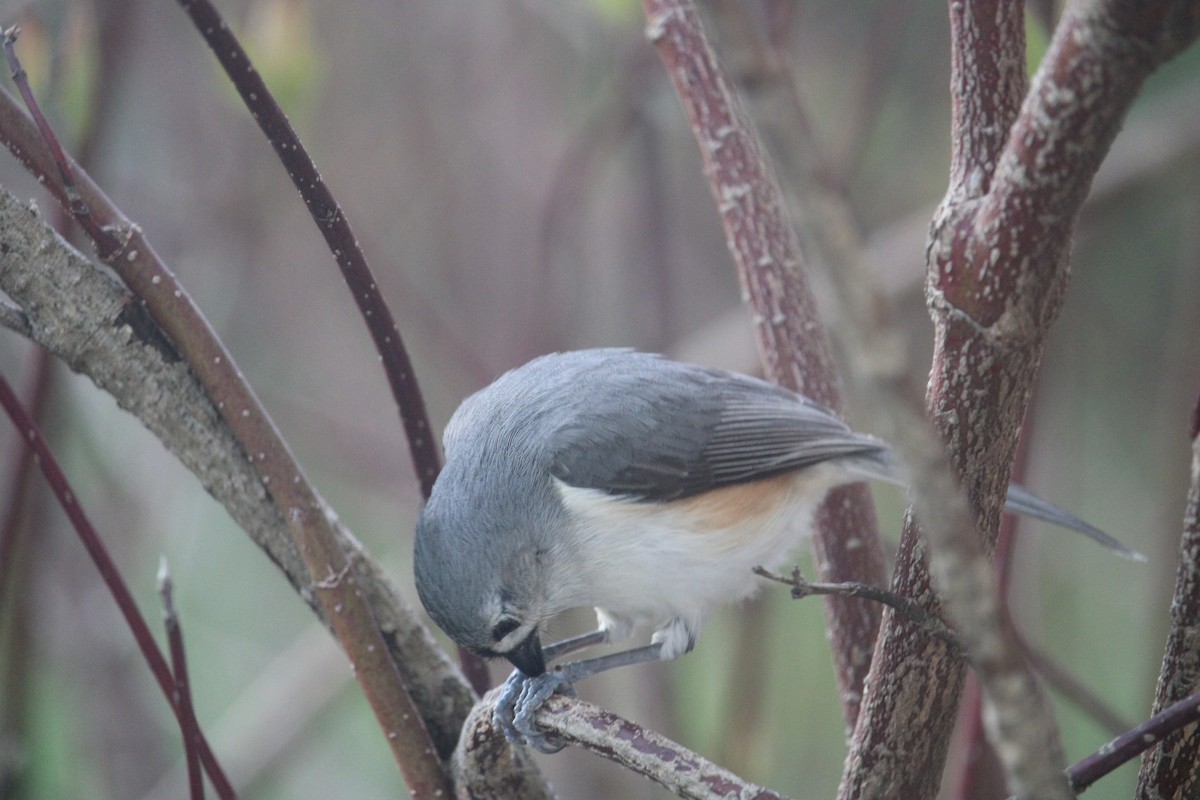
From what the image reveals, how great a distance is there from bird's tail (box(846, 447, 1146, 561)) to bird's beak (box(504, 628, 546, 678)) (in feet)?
2.13

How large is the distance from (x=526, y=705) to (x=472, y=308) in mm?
2971

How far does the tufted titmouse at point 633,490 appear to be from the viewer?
176 cm

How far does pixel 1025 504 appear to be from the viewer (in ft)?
5.85

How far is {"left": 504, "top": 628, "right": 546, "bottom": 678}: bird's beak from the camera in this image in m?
1.71

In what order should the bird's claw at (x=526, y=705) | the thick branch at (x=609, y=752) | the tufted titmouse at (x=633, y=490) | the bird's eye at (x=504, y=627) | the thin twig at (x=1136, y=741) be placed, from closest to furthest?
the thin twig at (x=1136, y=741) < the thick branch at (x=609, y=752) < the bird's claw at (x=526, y=705) < the bird's eye at (x=504, y=627) < the tufted titmouse at (x=633, y=490)

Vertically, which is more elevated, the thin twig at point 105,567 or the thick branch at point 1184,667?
the thin twig at point 105,567

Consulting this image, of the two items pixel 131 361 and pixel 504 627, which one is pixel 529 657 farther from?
pixel 131 361

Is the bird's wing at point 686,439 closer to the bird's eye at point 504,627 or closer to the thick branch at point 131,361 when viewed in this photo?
the bird's eye at point 504,627

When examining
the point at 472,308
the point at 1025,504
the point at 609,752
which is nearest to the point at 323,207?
A: the point at 609,752

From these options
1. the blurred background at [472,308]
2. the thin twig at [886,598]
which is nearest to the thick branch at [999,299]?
the thin twig at [886,598]

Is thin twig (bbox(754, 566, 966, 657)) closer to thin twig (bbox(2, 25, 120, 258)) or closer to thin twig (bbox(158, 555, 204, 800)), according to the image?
thin twig (bbox(158, 555, 204, 800))

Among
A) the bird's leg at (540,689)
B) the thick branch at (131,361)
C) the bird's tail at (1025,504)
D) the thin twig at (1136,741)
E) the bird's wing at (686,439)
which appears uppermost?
the thick branch at (131,361)

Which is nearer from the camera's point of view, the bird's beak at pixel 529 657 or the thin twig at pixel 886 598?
the thin twig at pixel 886 598

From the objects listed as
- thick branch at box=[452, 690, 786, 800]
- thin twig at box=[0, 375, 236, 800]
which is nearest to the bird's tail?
thick branch at box=[452, 690, 786, 800]
